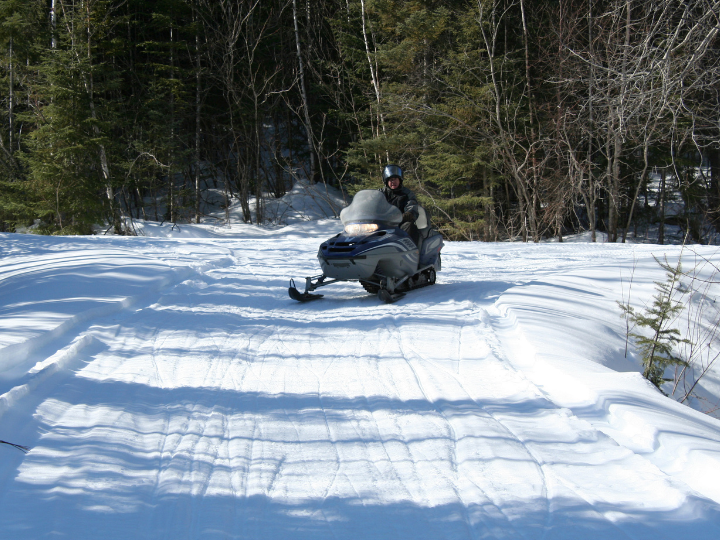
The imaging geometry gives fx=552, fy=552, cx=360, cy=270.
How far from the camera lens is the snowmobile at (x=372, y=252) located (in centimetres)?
674

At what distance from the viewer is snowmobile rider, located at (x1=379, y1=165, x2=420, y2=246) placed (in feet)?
24.5

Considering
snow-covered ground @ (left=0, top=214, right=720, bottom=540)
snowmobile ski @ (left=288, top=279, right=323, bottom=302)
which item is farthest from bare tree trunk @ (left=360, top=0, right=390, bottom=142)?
snow-covered ground @ (left=0, top=214, right=720, bottom=540)

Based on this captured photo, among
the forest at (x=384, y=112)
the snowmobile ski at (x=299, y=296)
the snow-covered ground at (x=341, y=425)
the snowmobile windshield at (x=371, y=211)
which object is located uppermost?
the forest at (x=384, y=112)

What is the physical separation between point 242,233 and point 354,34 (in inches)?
370

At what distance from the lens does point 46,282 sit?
7137mm

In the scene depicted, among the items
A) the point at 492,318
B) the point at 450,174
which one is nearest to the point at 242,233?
the point at 450,174

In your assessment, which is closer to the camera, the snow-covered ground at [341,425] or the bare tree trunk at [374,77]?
the snow-covered ground at [341,425]

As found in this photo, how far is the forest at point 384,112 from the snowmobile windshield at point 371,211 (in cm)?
1218

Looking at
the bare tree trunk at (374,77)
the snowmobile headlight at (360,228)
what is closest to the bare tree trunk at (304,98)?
the bare tree trunk at (374,77)

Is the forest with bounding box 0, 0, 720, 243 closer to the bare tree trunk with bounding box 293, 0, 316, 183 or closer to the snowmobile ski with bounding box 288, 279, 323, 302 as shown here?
the bare tree trunk with bounding box 293, 0, 316, 183

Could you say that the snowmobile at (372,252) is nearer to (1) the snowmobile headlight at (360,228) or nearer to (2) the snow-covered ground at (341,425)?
(1) the snowmobile headlight at (360,228)

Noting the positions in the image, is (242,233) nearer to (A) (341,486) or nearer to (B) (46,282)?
(B) (46,282)

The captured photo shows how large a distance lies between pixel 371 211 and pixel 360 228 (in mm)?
269

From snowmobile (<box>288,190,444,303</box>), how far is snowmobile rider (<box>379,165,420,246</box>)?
10cm
